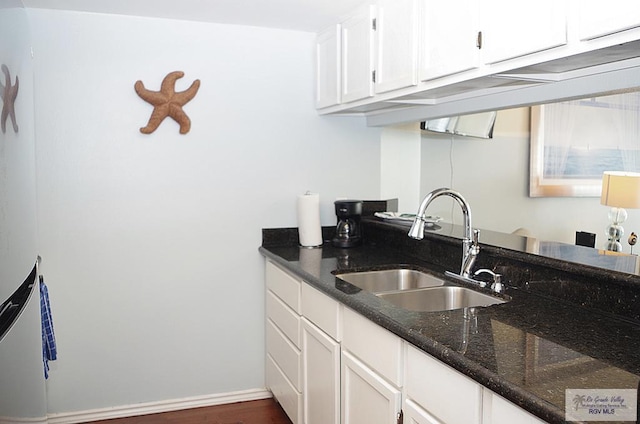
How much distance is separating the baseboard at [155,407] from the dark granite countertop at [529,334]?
1140 mm

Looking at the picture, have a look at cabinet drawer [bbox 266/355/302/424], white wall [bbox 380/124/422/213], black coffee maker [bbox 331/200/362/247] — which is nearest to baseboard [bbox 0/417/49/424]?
cabinet drawer [bbox 266/355/302/424]

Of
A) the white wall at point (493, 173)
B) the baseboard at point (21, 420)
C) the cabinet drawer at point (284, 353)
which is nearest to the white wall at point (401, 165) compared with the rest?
the white wall at point (493, 173)

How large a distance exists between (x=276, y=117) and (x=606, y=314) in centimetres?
209

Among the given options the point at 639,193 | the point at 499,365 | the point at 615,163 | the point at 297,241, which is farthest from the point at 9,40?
the point at 615,163

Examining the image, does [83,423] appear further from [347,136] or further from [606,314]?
[606,314]

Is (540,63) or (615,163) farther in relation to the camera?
(615,163)

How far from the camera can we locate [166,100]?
3.03 metres

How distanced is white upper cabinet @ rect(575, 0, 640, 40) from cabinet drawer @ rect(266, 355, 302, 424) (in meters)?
1.96

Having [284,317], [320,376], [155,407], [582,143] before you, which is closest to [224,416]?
[155,407]

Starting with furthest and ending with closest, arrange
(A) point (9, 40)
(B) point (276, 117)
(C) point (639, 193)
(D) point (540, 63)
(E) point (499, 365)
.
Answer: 1. (B) point (276, 117)
2. (C) point (639, 193)
3. (D) point (540, 63)
4. (E) point (499, 365)
5. (A) point (9, 40)

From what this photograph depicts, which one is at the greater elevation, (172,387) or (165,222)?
(165,222)

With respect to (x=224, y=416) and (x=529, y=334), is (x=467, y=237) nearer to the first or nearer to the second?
(x=529, y=334)

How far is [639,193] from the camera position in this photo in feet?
9.00

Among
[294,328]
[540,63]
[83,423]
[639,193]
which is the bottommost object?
[83,423]
